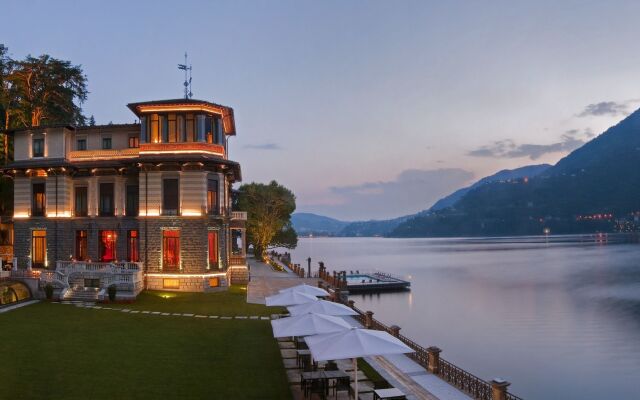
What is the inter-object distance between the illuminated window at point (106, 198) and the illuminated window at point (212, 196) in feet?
27.3

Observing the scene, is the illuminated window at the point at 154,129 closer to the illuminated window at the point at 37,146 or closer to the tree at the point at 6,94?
the illuminated window at the point at 37,146

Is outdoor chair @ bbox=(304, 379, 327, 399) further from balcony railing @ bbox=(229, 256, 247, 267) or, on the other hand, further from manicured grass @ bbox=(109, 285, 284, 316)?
balcony railing @ bbox=(229, 256, 247, 267)

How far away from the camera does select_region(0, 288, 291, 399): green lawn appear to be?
14891 millimetres

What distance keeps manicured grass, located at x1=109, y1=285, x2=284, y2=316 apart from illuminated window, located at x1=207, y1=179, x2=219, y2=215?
604 cm

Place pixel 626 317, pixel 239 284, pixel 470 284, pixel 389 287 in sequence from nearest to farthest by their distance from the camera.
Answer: pixel 239 284
pixel 626 317
pixel 389 287
pixel 470 284

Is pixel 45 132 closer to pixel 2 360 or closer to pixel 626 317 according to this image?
pixel 2 360

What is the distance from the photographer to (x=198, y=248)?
1377 inches

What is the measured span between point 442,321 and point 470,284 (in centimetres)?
3389

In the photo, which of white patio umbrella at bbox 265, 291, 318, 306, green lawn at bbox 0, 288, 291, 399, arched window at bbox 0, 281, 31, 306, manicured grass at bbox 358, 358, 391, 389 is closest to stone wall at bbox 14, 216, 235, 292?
arched window at bbox 0, 281, 31, 306

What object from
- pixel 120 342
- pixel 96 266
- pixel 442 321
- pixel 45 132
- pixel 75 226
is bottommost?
pixel 442 321

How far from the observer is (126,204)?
3766 cm

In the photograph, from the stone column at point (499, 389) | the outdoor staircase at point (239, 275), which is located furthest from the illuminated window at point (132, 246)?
the stone column at point (499, 389)

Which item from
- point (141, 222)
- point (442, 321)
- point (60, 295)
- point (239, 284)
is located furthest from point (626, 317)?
point (60, 295)

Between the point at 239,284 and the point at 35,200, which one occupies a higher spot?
the point at 35,200
